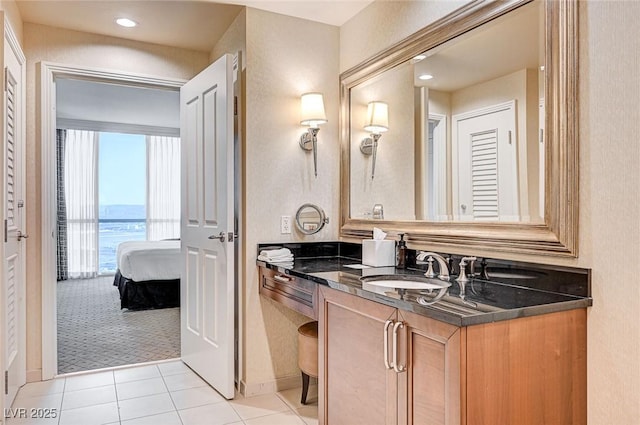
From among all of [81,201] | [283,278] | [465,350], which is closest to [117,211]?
[81,201]

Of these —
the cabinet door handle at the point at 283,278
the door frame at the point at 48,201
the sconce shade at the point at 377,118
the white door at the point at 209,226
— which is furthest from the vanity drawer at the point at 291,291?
the door frame at the point at 48,201

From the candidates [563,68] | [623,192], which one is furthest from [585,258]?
[563,68]

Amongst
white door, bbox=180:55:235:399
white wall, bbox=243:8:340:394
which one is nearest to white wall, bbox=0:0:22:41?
white door, bbox=180:55:235:399

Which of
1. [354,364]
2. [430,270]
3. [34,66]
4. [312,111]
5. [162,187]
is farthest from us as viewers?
[162,187]

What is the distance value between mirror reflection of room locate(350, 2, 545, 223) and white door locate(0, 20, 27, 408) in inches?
78.3

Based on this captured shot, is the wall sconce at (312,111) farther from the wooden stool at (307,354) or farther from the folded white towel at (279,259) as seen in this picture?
the wooden stool at (307,354)

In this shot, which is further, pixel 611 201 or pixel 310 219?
pixel 310 219

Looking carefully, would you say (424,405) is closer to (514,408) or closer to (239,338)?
(514,408)

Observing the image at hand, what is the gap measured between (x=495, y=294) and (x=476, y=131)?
78cm

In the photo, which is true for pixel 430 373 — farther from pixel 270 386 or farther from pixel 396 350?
pixel 270 386

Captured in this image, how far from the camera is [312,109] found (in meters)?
2.73

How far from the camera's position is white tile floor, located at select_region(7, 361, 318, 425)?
2.41 meters

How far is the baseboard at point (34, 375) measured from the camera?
9.54 ft

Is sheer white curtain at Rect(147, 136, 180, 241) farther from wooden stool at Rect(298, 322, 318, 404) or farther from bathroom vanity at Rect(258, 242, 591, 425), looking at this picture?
bathroom vanity at Rect(258, 242, 591, 425)
